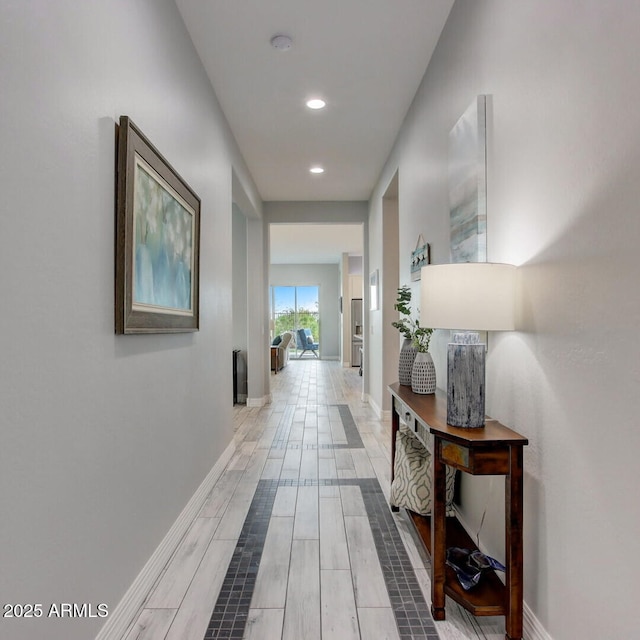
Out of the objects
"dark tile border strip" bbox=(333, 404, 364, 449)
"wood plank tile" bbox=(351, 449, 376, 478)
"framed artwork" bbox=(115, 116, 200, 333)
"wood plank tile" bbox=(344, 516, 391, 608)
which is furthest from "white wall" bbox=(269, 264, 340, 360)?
"wood plank tile" bbox=(344, 516, 391, 608)

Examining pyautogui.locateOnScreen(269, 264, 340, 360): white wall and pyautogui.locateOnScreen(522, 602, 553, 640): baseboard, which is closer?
pyautogui.locateOnScreen(522, 602, 553, 640): baseboard

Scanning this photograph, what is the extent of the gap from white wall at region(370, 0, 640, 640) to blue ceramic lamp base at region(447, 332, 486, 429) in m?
0.15

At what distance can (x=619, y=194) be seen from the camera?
3.38 ft

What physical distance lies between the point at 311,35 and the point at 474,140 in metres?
1.24

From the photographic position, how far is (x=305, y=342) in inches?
506

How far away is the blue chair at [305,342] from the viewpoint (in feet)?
42.1

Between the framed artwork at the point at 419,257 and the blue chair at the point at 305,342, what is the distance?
9678 mm

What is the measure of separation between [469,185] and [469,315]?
0.78 m

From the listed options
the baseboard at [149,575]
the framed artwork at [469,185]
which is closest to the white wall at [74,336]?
the baseboard at [149,575]

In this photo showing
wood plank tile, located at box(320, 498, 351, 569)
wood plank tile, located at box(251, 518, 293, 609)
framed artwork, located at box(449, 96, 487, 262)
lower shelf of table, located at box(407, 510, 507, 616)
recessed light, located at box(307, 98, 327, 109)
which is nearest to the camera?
lower shelf of table, located at box(407, 510, 507, 616)

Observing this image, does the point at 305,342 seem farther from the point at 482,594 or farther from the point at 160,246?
the point at 482,594

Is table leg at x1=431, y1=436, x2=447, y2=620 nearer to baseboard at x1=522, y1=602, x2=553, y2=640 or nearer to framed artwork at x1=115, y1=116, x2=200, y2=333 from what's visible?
baseboard at x1=522, y1=602, x2=553, y2=640

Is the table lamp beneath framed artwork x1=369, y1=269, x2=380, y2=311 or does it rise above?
beneath

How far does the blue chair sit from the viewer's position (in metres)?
12.8
